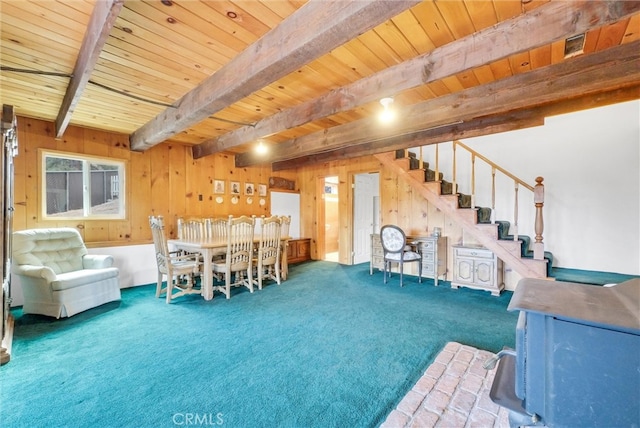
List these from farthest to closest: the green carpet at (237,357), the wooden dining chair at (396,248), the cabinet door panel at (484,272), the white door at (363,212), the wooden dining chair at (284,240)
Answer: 1. the white door at (363,212)
2. the wooden dining chair at (284,240)
3. the wooden dining chair at (396,248)
4. the cabinet door panel at (484,272)
5. the green carpet at (237,357)

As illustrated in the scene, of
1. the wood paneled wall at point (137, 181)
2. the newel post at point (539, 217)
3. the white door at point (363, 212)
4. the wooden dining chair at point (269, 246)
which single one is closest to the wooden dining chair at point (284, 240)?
the wooden dining chair at point (269, 246)

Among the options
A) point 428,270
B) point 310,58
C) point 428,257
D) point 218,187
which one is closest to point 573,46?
point 310,58

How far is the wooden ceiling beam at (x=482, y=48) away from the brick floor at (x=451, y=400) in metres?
2.10

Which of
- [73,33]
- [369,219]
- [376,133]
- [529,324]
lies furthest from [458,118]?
[369,219]

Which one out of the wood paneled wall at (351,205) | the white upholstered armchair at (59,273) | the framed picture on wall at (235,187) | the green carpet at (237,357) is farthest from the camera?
the framed picture on wall at (235,187)

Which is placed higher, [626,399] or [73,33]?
[73,33]

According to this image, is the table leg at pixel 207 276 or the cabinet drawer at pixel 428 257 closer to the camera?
the table leg at pixel 207 276

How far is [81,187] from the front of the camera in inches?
161

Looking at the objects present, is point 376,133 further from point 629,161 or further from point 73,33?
point 629,161

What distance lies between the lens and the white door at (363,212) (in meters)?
5.97

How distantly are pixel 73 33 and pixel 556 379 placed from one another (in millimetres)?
3194

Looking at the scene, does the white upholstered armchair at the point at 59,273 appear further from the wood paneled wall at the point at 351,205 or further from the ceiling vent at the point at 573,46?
the ceiling vent at the point at 573,46

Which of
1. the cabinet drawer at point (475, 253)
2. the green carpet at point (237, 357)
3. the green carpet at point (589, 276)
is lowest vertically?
the green carpet at point (237, 357)

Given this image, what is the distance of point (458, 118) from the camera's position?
2.74 meters
